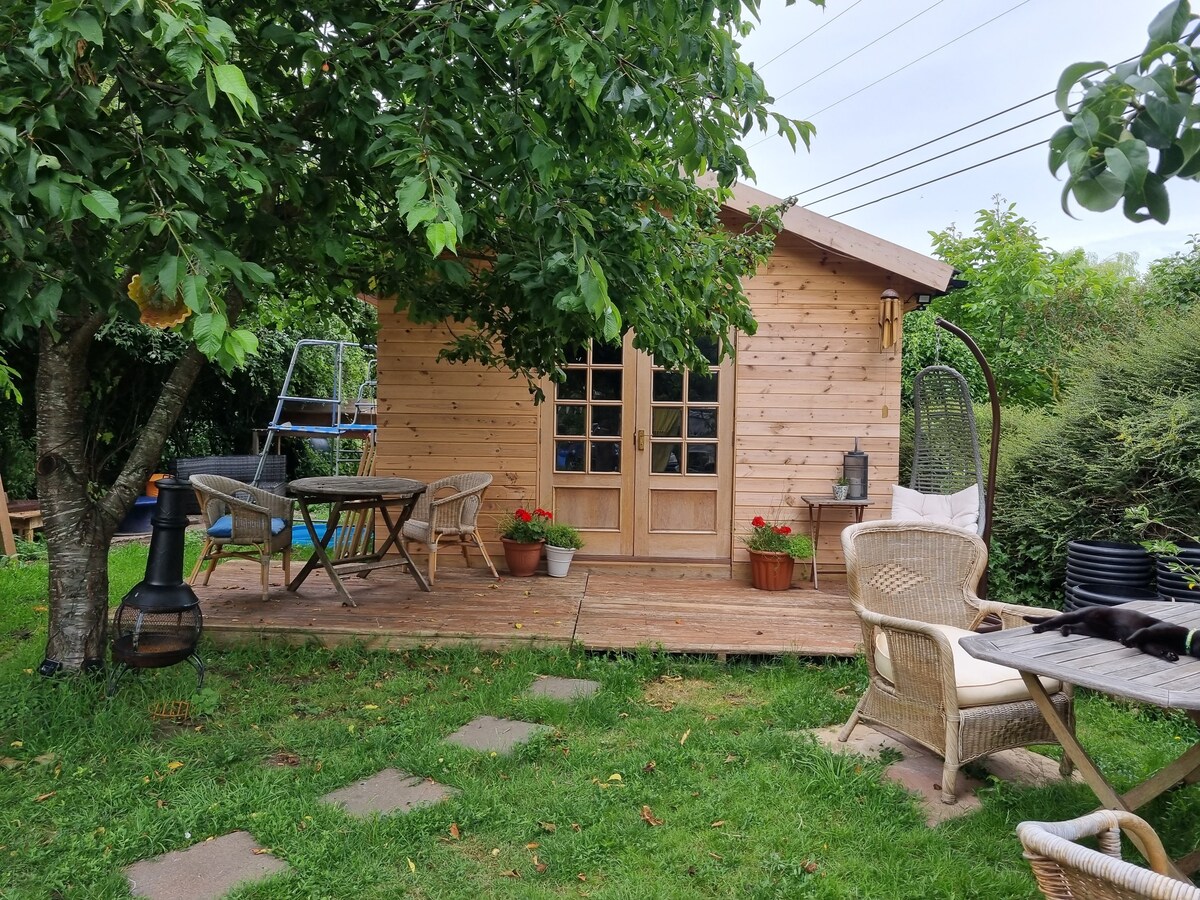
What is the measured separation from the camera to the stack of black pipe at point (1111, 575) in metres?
3.71

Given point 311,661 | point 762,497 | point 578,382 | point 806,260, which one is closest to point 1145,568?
point 762,497

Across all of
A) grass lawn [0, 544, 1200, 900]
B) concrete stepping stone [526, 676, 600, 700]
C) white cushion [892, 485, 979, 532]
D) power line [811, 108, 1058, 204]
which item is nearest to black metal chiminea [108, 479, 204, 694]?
grass lawn [0, 544, 1200, 900]

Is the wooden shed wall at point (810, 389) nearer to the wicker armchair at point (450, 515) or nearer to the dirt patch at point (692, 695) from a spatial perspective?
the wicker armchair at point (450, 515)

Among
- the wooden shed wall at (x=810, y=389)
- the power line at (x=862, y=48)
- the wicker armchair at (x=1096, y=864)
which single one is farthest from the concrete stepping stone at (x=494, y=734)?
the power line at (x=862, y=48)

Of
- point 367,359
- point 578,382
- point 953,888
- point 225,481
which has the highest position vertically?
point 367,359

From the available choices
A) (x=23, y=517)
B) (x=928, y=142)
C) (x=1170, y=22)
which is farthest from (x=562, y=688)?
(x=928, y=142)

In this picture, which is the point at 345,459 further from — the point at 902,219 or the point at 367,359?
the point at 902,219

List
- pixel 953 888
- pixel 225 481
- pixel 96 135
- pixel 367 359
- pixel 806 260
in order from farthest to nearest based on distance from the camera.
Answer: pixel 367 359, pixel 806 260, pixel 225 481, pixel 96 135, pixel 953 888

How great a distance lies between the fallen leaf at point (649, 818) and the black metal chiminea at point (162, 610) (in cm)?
202

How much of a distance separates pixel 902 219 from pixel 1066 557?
794 inches

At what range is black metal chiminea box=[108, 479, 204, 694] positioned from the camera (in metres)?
2.98

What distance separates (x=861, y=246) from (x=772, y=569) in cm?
236

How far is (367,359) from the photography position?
37.3ft

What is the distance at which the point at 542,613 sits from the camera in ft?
14.3
